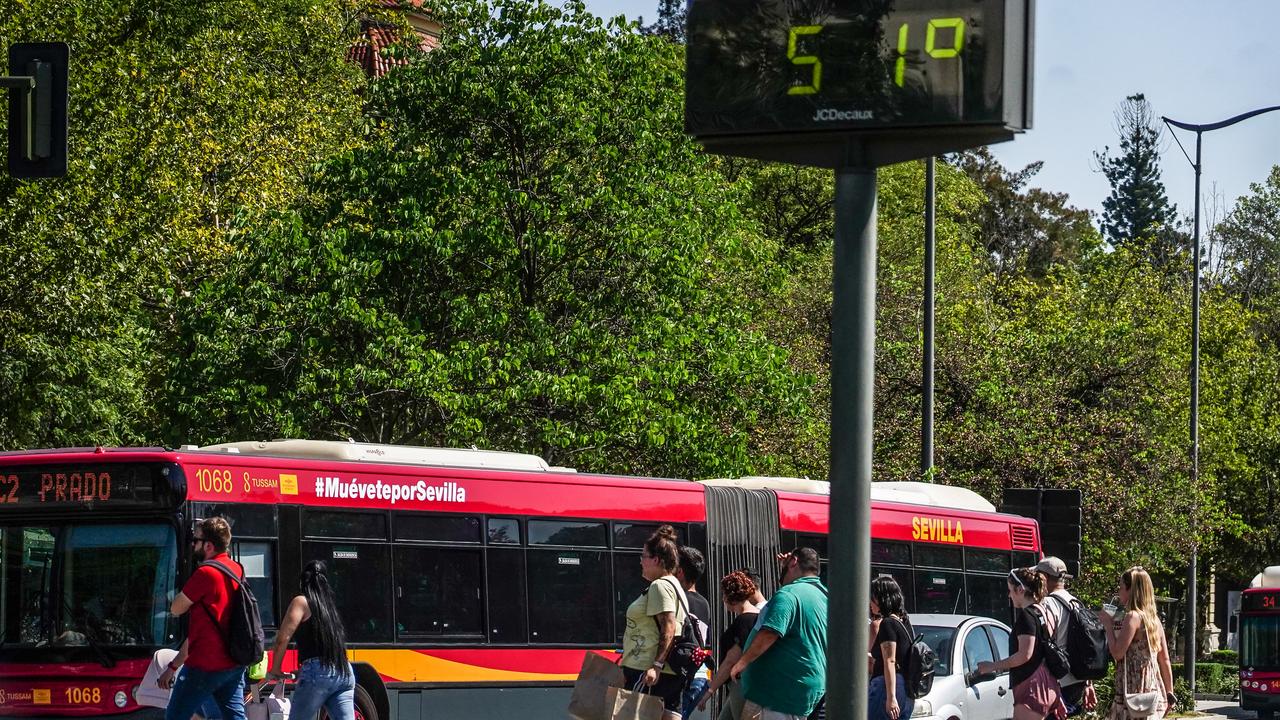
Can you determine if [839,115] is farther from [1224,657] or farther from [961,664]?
[1224,657]

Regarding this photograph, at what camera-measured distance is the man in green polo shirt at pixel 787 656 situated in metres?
9.42

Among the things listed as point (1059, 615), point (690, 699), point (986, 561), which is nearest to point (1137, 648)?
point (1059, 615)

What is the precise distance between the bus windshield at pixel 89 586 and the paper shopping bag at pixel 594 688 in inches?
163

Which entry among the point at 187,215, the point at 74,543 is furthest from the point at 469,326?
the point at 74,543

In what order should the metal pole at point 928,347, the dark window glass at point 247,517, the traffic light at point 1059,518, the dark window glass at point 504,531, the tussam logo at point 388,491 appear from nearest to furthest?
the dark window glass at point 247,517
the tussam logo at point 388,491
the dark window glass at point 504,531
the traffic light at point 1059,518
the metal pole at point 928,347

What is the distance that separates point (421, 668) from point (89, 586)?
2897mm

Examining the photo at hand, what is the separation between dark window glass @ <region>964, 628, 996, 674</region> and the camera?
15898 mm

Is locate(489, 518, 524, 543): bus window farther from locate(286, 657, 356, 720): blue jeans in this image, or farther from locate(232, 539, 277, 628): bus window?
locate(286, 657, 356, 720): blue jeans

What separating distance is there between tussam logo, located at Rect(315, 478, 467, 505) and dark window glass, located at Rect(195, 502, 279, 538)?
57 cm

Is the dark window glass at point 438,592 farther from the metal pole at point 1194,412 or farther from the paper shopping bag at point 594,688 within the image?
the metal pole at point 1194,412

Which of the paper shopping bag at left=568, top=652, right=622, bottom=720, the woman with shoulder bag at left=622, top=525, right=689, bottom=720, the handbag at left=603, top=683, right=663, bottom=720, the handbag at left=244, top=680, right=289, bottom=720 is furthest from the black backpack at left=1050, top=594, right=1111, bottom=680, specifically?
the handbag at left=244, top=680, right=289, bottom=720

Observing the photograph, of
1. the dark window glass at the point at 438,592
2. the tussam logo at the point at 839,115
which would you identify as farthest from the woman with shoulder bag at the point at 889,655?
the tussam logo at the point at 839,115

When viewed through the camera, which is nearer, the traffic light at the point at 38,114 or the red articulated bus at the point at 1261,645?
the traffic light at the point at 38,114

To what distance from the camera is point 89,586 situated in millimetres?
13828
